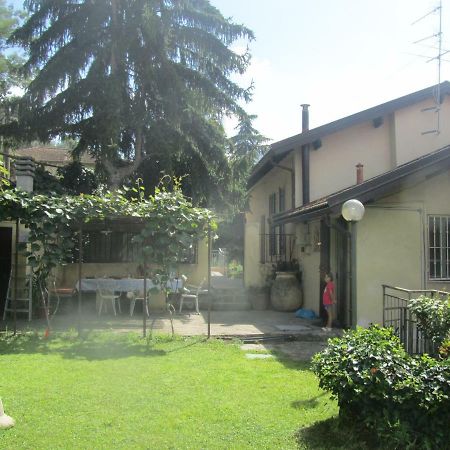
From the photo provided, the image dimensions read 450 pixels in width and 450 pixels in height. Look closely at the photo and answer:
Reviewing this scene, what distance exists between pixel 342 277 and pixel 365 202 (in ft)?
6.71

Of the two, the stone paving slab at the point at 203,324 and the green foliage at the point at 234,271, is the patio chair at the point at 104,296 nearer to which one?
the stone paving slab at the point at 203,324

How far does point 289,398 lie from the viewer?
494 centimetres

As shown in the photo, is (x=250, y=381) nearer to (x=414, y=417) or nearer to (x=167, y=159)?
(x=414, y=417)

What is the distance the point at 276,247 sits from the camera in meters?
14.8

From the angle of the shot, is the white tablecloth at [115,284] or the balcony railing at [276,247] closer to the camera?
the white tablecloth at [115,284]

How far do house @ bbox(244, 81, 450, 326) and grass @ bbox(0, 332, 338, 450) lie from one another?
2.04 meters

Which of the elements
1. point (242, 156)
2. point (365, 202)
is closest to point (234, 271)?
point (242, 156)

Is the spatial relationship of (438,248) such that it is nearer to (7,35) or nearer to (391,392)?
(391,392)

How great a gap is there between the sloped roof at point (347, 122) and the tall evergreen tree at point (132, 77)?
2.01m

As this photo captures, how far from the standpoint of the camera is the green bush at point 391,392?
3.54 m

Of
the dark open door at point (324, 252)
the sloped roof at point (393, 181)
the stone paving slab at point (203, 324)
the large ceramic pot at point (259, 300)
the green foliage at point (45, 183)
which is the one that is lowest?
the stone paving slab at point (203, 324)

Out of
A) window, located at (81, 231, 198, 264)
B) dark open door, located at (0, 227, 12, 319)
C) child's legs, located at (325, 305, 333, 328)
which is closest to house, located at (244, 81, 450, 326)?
child's legs, located at (325, 305, 333, 328)

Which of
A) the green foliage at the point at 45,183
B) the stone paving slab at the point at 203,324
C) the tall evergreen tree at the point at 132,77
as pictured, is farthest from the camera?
the green foliage at the point at 45,183

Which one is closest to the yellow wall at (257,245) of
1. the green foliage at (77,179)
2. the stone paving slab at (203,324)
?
the stone paving slab at (203,324)
